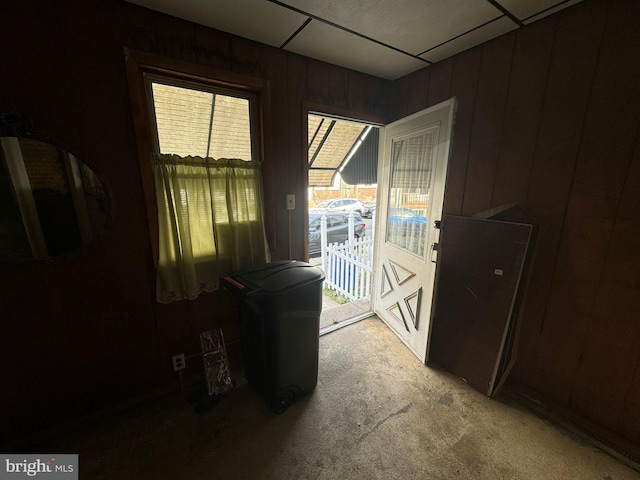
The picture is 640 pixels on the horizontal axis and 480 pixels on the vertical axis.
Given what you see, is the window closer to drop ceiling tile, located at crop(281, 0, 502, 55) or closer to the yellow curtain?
the yellow curtain

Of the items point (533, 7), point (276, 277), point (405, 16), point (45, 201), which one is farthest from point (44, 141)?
point (533, 7)

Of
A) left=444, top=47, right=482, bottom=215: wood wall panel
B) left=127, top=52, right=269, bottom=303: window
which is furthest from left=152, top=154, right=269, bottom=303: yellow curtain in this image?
left=444, top=47, right=482, bottom=215: wood wall panel

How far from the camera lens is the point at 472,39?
1.57 m

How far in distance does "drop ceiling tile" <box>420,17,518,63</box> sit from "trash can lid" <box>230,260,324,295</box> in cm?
170

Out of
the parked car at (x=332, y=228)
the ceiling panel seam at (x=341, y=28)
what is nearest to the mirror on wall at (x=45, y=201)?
the ceiling panel seam at (x=341, y=28)

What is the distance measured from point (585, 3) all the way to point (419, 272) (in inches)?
66.6

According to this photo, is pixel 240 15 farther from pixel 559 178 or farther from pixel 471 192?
pixel 559 178

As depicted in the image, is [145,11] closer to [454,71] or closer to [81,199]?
[81,199]

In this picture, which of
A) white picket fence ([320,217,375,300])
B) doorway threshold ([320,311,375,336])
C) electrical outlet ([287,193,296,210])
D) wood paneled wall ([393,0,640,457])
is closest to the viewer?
wood paneled wall ([393,0,640,457])

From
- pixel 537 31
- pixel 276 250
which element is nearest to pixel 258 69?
pixel 276 250

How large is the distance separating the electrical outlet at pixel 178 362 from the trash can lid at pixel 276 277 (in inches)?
29.0

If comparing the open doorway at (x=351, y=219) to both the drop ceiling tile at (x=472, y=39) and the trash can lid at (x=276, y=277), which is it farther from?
the trash can lid at (x=276, y=277)

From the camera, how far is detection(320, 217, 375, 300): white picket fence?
10.5ft

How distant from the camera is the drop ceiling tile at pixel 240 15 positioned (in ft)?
4.10
